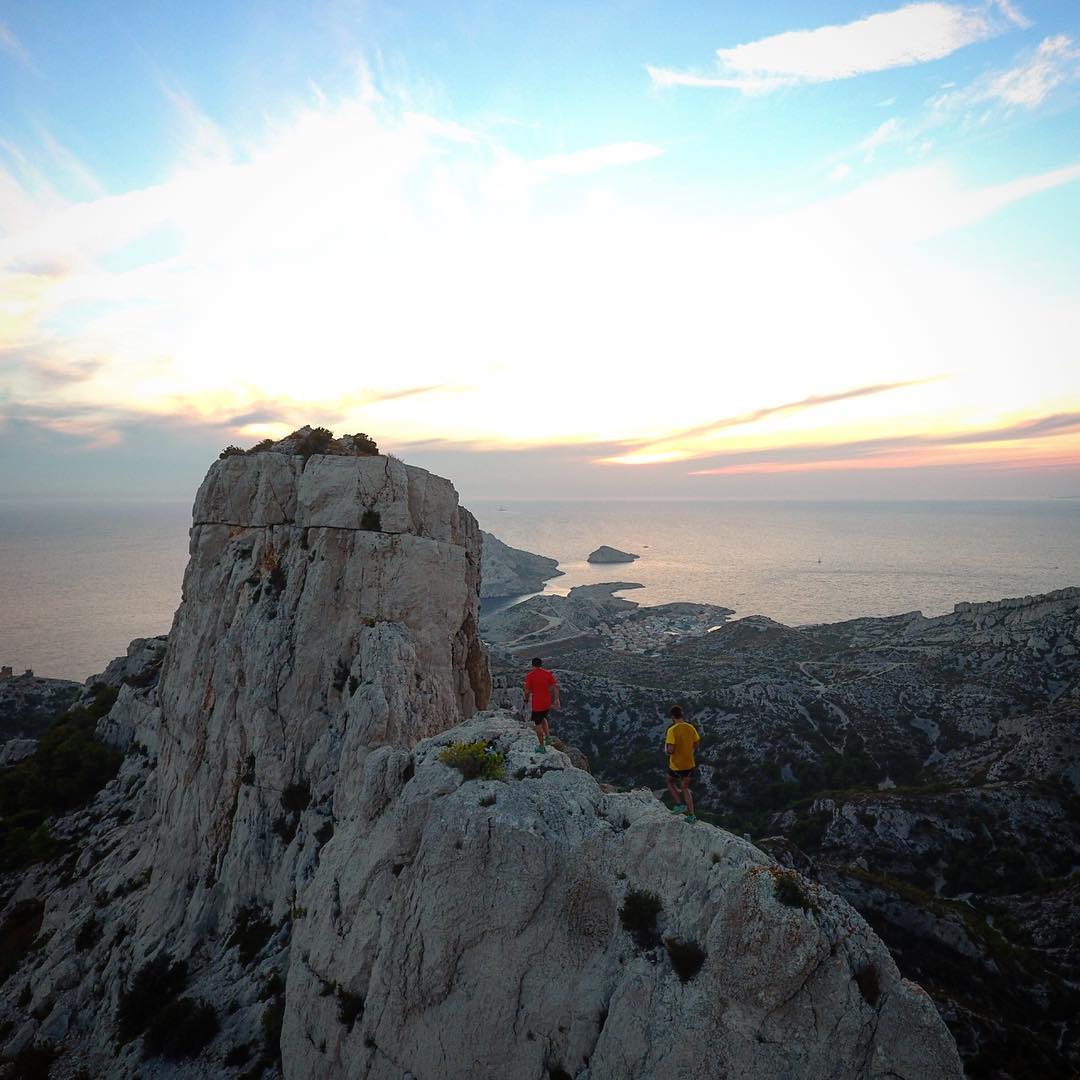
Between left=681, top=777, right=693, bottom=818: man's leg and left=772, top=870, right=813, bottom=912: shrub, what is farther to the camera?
left=681, top=777, right=693, bottom=818: man's leg

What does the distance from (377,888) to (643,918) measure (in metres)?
6.54

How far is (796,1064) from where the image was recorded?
10.6 m

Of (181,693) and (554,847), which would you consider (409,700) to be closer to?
(554,847)

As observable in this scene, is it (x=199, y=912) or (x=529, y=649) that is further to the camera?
(x=529, y=649)

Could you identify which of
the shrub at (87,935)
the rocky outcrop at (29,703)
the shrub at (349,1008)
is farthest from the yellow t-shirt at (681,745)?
the rocky outcrop at (29,703)

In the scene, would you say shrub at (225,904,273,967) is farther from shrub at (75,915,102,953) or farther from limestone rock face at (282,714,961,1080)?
shrub at (75,915,102,953)

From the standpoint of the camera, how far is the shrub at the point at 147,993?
1947 centimetres

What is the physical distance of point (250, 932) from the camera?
808 inches

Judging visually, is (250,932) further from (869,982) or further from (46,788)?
(46,788)

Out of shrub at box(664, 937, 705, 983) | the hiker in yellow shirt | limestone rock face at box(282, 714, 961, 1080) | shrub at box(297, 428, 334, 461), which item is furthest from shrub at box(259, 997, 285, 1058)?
shrub at box(297, 428, 334, 461)

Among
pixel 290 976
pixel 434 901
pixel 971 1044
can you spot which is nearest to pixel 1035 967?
pixel 971 1044

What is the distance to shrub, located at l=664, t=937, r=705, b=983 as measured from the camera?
1161 centimetres

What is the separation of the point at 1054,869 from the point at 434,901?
4295cm

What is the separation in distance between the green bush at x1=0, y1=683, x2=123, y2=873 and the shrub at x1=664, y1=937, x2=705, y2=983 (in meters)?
34.9
